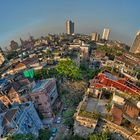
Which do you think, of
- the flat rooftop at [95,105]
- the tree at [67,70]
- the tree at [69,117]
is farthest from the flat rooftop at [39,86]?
the flat rooftop at [95,105]

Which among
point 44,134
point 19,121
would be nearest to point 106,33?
point 44,134

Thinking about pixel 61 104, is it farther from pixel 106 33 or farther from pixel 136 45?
pixel 106 33

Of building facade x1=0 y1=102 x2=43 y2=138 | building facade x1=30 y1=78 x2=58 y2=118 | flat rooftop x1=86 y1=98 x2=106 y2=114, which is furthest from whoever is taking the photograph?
building facade x1=30 y1=78 x2=58 y2=118

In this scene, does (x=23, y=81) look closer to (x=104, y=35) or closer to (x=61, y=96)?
(x=61, y=96)

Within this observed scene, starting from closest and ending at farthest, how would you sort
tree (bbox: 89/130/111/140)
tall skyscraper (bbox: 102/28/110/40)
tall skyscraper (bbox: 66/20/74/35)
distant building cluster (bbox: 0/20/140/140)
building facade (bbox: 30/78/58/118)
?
tree (bbox: 89/130/111/140) → distant building cluster (bbox: 0/20/140/140) → building facade (bbox: 30/78/58/118) → tall skyscraper (bbox: 102/28/110/40) → tall skyscraper (bbox: 66/20/74/35)

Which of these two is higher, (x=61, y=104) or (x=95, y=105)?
(x=95, y=105)

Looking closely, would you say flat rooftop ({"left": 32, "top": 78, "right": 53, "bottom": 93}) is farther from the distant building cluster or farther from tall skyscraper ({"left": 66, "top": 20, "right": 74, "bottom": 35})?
tall skyscraper ({"left": 66, "top": 20, "right": 74, "bottom": 35})

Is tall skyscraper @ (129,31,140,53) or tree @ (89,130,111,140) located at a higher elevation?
tree @ (89,130,111,140)

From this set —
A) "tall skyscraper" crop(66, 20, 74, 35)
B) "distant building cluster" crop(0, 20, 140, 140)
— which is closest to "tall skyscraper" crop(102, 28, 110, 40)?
"tall skyscraper" crop(66, 20, 74, 35)

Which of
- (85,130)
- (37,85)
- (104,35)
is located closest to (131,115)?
(85,130)

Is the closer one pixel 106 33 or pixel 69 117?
pixel 69 117

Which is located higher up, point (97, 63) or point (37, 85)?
point (37, 85)
